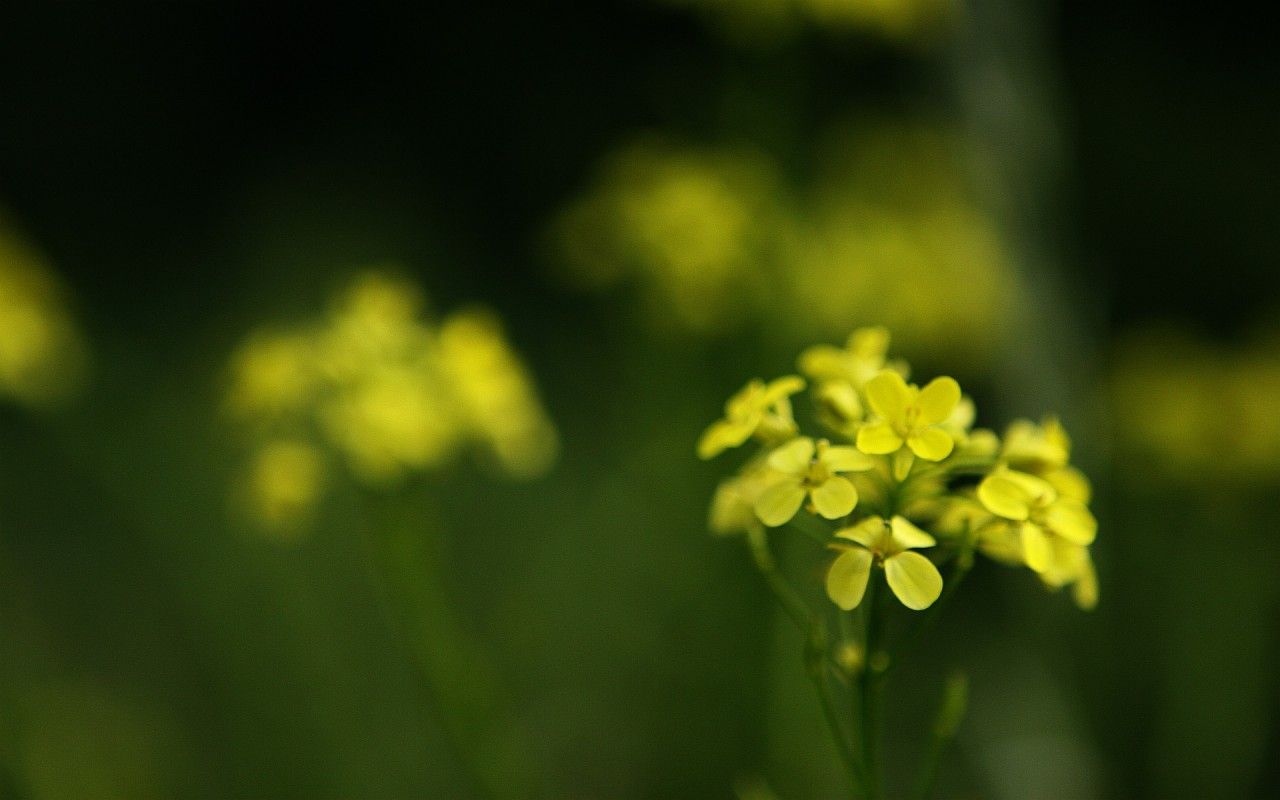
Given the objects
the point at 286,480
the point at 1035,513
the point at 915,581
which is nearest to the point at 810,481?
the point at 915,581

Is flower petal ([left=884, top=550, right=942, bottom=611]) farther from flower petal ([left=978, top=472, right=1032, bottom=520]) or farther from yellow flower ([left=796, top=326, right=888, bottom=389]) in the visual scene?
yellow flower ([left=796, top=326, right=888, bottom=389])

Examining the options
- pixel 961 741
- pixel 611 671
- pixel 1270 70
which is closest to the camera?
pixel 961 741

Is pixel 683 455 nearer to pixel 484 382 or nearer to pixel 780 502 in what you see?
pixel 484 382

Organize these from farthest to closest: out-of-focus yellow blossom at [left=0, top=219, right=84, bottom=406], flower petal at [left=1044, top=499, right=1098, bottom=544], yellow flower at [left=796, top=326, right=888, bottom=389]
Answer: out-of-focus yellow blossom at [left=0, top=219, right=84, bottom=406] → yellow flower at [left=796, top=326, right=888, bottom=389] → flower petal at [left=1044, top=499, right=1098, bottom=544]

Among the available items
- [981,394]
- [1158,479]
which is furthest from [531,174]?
[1158,479]

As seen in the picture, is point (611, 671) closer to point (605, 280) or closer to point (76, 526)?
point (605, 280)

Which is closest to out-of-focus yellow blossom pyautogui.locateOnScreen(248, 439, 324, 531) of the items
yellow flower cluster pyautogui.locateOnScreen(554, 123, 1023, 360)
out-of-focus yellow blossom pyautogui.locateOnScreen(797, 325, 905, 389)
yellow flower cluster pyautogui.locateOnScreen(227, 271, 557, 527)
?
yellow flower cluster pyautogui.locateOnScreen(227, 271, 557, 527)
